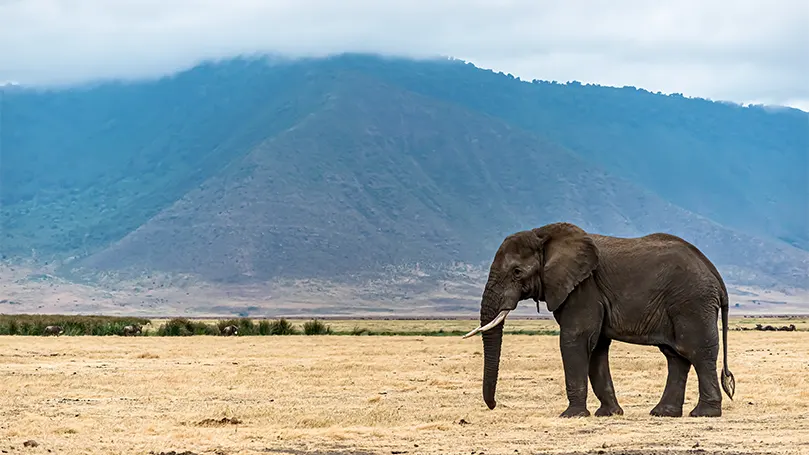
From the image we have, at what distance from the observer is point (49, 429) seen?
56.4ft

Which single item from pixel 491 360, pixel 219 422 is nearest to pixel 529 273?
pixel 491 360

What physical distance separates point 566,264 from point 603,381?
77.5 inches

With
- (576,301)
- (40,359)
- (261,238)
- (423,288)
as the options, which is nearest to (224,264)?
(261,238)

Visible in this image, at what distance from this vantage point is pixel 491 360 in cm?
1998

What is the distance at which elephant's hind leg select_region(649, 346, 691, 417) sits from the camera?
763 inches

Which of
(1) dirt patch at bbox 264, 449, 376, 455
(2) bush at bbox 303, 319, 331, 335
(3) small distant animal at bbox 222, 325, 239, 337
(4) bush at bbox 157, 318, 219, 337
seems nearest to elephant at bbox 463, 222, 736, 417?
(1) dirt patch at bbox 264, 449, 376, 455

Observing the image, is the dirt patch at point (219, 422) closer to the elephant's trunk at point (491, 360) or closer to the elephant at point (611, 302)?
the elephant at point (611, 302)

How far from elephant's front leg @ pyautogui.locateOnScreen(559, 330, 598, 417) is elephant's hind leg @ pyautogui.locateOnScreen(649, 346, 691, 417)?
1084 mm

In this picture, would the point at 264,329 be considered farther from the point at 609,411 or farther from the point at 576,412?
the point at 576,412

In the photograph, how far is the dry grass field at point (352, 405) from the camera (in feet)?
52.6

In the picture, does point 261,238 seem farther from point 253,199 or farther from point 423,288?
point 423,288

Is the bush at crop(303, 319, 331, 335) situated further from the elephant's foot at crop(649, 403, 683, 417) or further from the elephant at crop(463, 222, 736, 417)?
the elephant's foot at crop(649, 403, 683, 417)

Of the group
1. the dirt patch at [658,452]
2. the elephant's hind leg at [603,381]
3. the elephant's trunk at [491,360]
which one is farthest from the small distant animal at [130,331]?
the dirt patch at [658,452]

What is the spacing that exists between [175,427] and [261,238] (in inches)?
6281
